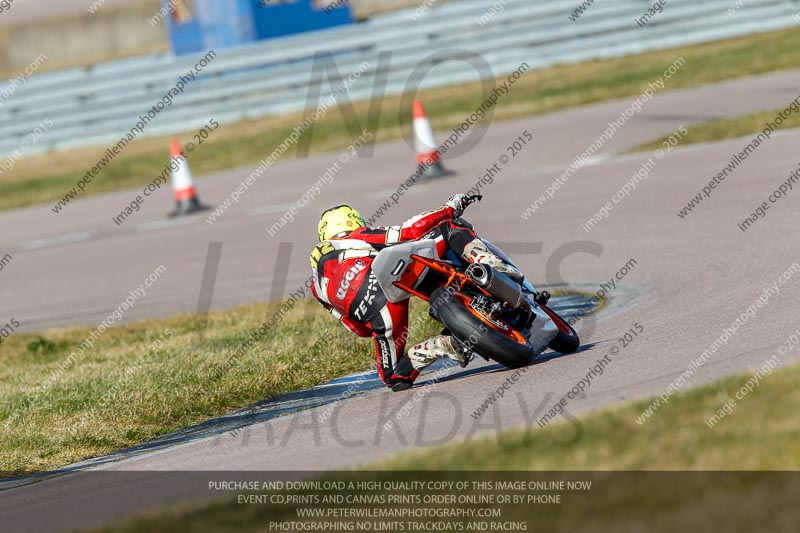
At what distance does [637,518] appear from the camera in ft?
13.8

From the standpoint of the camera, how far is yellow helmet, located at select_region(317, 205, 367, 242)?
7.86 metres

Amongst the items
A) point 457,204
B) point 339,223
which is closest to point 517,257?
point 339,223

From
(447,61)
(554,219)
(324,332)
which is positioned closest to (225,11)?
(447,61)

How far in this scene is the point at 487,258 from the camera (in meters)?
7.60

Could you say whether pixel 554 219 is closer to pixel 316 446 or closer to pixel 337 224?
pixel 337 224

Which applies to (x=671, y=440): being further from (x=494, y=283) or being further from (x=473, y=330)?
(x=494, y=283)

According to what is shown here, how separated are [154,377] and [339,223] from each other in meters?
2.41

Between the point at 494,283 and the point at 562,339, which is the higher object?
the point at 494,283

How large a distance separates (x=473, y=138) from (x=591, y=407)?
12.5 meters

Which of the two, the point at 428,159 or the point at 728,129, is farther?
the point at 428,159

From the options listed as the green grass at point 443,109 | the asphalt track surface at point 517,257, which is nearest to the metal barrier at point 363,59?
the green grass at point 443,109

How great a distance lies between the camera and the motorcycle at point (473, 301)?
7266 mm

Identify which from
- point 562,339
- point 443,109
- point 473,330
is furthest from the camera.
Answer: point 443,109

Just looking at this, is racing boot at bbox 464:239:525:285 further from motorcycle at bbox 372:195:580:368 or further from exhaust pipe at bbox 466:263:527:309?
exhaust pipe at bbox 466:263:527:309
